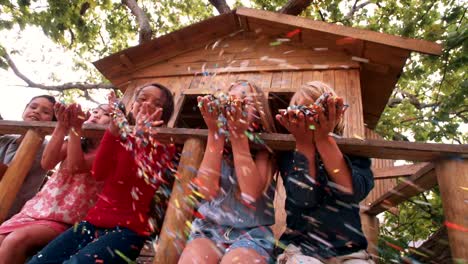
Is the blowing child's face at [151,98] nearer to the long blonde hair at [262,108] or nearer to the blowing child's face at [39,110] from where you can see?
the long blonde hair at [262,108]

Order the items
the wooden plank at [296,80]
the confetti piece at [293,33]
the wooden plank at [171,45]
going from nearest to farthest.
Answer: the wooden plank at [296,80], the confetti piece at [293,33], the wooden plank at [171,45]

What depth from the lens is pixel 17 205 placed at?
3.75 metres

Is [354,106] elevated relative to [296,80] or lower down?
lower down

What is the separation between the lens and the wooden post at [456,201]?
1.71 meters

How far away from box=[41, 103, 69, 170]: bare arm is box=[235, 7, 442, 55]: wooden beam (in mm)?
4064

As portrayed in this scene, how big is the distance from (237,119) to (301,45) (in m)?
4.17

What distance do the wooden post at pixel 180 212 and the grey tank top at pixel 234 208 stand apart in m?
0.30

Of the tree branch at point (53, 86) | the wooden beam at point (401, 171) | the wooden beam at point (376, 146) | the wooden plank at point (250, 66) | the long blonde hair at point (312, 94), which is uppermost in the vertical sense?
the tree branch at point (53, 86)

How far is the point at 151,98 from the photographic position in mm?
3145

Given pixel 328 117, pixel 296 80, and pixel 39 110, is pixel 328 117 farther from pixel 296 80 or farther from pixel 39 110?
pixel 296 80

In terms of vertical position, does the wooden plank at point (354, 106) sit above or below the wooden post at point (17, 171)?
above

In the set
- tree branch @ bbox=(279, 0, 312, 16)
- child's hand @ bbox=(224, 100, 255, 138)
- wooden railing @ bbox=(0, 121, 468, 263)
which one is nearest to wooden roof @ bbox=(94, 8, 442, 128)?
wooden railing @ bbox=(0, 121, 468, 263)

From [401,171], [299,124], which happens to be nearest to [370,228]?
[401,171]

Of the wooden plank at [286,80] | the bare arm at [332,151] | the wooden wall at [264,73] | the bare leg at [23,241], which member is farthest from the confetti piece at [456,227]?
the wooden plank at [286,80]
